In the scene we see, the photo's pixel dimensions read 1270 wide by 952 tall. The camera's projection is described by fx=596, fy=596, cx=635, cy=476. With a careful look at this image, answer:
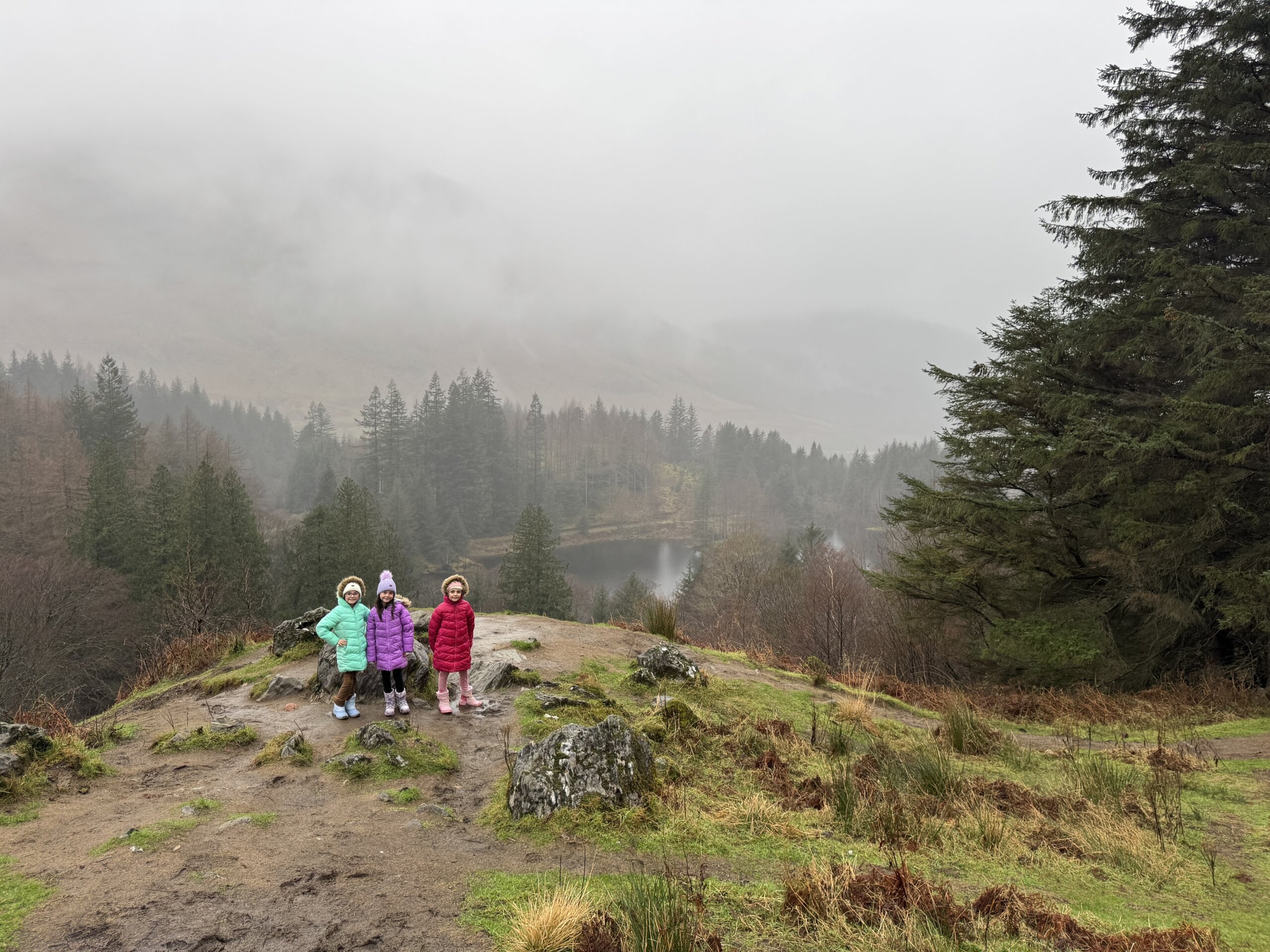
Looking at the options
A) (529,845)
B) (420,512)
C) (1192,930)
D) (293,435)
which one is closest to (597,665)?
(529,845)

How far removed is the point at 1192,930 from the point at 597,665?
783 centimetres

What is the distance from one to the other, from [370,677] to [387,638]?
1039 mm

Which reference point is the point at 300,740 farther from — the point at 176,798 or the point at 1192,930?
the point at 1192,930

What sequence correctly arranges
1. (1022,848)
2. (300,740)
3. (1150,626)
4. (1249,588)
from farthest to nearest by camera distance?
(1150,626)
(1249,588)
(300,740)
(1022,848)

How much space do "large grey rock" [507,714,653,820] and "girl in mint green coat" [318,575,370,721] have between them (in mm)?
3159

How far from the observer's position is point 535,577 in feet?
126

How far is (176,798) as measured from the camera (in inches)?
201

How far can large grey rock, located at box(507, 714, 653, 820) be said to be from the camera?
484cm

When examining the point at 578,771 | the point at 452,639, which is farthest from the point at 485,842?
the point at 452,639

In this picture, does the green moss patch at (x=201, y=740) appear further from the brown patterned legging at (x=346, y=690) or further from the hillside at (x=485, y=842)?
the brown patterned legging at (x=346, y=690)

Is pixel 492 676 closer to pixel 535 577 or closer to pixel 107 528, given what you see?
Result: pixel 535 577

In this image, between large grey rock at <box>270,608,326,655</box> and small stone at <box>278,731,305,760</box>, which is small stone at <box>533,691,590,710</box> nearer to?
small stone at <box>278,731,305,760</box>

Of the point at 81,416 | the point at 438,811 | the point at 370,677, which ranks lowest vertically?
the point at 438,811

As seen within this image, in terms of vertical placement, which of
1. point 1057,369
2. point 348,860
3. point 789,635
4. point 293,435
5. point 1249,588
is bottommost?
point 789,635
